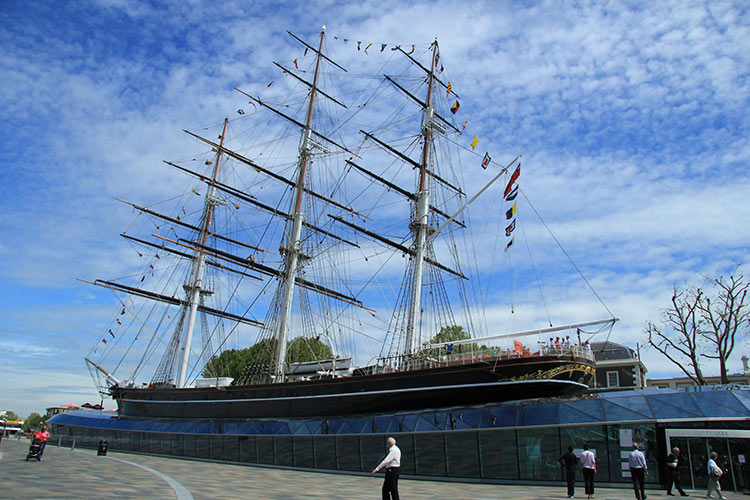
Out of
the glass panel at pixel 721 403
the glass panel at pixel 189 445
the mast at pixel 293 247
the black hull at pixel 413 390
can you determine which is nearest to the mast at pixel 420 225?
the black hull at pixel 413 390

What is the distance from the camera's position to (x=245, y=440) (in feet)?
81.3

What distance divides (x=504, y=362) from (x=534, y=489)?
7.80 metres

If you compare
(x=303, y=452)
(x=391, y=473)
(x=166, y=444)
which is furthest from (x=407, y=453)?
(x=166, y=444)

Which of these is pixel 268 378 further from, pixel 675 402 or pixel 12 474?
pixel 675 402

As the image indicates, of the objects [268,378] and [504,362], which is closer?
[504,362]

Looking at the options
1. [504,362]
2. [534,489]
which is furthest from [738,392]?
[504,362]

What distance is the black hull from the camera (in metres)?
21.9

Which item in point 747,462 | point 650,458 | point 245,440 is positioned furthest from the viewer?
point 245,440

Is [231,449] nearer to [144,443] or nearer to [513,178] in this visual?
[144,443]

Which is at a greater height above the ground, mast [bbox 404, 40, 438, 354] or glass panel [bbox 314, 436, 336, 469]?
mast [bbox 404, 40, 438, 354]

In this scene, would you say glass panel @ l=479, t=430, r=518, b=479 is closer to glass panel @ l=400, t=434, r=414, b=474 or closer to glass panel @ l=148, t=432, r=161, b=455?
glass panel @ l=400, t=434, r=414, b=474

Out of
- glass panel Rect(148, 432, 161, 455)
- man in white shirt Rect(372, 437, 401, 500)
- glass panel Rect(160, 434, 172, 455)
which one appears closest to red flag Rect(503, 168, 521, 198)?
man in white shirt Rect(372, 437, 401, 500)

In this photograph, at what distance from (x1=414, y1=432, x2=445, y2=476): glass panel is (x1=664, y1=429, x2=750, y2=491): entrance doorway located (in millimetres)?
7315

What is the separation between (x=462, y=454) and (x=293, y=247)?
79.9 ft
